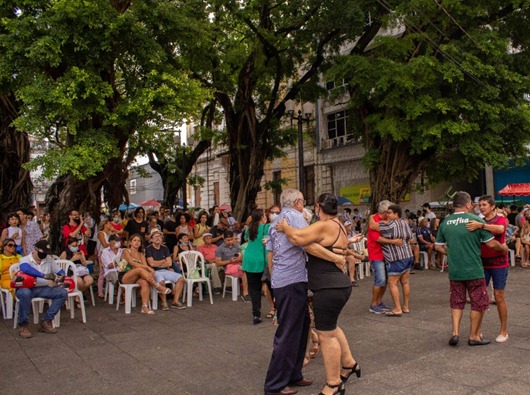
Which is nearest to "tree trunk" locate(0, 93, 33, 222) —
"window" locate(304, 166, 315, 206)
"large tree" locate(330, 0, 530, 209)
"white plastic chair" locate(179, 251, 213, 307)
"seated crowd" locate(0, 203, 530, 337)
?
"seated crowd" locate(0, 203, 530, 337)

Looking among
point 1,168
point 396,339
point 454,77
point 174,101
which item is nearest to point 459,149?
point 454,77

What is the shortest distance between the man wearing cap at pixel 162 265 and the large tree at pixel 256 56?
8477 millimetres

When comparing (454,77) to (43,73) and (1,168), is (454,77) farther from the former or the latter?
(1,168)

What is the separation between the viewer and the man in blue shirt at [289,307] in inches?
185

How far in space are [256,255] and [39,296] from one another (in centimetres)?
322

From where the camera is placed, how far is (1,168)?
51.3 ft

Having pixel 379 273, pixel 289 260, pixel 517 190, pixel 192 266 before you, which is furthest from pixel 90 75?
pixel 517 190

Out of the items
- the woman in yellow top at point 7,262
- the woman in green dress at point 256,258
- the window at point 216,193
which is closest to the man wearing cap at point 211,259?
the woman in green dress at point 256,258

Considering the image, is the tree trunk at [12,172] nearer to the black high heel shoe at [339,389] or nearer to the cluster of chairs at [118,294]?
the cluster of chairs at [118,294]

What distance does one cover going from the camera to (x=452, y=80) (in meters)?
15.0

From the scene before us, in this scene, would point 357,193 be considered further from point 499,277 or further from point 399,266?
point 499,277

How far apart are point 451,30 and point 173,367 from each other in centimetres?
1429

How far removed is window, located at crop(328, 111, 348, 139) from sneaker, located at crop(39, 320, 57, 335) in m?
25.3

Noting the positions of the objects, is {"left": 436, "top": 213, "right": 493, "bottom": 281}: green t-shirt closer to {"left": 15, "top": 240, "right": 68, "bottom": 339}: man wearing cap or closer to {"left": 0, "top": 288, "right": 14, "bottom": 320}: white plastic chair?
{"left": 15, "top": 240, "right": 68, "bottom": 339}: man wearing cap
